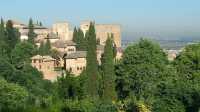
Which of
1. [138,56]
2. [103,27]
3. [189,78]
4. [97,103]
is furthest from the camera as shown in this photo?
[103,27]

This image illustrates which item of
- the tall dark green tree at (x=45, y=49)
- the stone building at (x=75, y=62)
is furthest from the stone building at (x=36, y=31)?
the stone building at (x=75, y=62)

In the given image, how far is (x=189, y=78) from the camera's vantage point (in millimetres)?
47344

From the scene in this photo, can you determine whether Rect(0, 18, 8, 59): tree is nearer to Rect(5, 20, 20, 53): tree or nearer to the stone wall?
Rect(5, 20, 20, 53): tree

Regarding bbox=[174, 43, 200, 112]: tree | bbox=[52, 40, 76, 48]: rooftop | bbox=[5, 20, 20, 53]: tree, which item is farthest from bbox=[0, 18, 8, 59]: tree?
bbox=[174, 43, 200, 112]: tree

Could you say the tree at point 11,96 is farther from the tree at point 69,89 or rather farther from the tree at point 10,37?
the tree at point 10,37

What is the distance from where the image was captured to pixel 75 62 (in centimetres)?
6725

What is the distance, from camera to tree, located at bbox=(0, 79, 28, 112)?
40.1m

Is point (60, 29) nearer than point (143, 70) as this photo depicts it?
No

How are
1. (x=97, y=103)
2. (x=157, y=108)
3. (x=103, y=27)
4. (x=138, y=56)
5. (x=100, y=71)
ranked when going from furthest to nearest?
(x=103, y=27), (x=100, y=71), (x=138, y=56), (x=97, y=103), (x=157, y=108)

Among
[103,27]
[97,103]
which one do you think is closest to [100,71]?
[97,103]

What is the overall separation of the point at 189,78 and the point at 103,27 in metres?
41.7

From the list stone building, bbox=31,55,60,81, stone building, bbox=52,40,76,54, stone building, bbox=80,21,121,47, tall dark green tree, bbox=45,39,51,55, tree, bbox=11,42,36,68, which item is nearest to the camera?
tree, bbox=11,42,36,68

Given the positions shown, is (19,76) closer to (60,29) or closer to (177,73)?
(177,73)

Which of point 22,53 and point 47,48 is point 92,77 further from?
point 47,48
